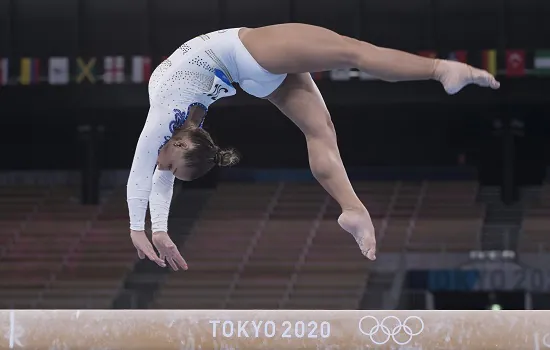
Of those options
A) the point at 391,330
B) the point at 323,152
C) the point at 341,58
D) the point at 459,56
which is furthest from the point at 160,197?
the point at 459,56

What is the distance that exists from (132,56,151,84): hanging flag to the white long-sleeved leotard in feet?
27.1

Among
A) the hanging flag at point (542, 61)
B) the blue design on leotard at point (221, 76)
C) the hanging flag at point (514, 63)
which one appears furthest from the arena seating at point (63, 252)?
the blue design on leotard at point (221, 76)

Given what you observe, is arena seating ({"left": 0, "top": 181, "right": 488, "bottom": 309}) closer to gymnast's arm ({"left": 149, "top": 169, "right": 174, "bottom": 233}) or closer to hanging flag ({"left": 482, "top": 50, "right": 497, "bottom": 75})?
hanging flag ({"left": 482, "top": 50, "right": 497, "bottom": 75})

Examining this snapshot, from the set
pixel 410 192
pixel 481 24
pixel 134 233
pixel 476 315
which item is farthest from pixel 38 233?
pixel 476 315

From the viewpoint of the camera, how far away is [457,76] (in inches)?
167

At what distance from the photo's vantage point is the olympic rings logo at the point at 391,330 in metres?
4.51

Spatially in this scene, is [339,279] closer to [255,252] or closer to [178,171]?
[255,252]

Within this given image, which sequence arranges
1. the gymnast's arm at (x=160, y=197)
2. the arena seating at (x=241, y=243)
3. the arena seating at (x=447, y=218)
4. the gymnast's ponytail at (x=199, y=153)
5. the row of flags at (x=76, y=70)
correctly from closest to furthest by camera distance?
1. the gymnast's ponytail at (x=199, y=153)
2. the gymnast's arm at (x=160, y=197)
3. the arena seating at (x=241, y=243)
4. the arena seating at (x=447, y=218)
5. the row of flags at (x=76, y=70)

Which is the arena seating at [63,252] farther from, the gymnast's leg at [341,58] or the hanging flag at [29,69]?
the gymnast's leg at [341,58]

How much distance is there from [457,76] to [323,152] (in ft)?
2.72

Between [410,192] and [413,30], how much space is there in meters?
2.82

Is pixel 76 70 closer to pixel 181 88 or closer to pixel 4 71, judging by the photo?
pixel 4 71

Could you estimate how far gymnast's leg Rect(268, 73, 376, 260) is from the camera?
4695 mm

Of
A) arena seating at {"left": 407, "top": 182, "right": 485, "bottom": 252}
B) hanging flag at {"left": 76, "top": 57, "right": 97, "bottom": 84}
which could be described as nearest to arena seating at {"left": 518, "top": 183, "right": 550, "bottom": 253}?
arena seating at {"left": 407, "top": 182, "right": 485, "bottom": 252}
